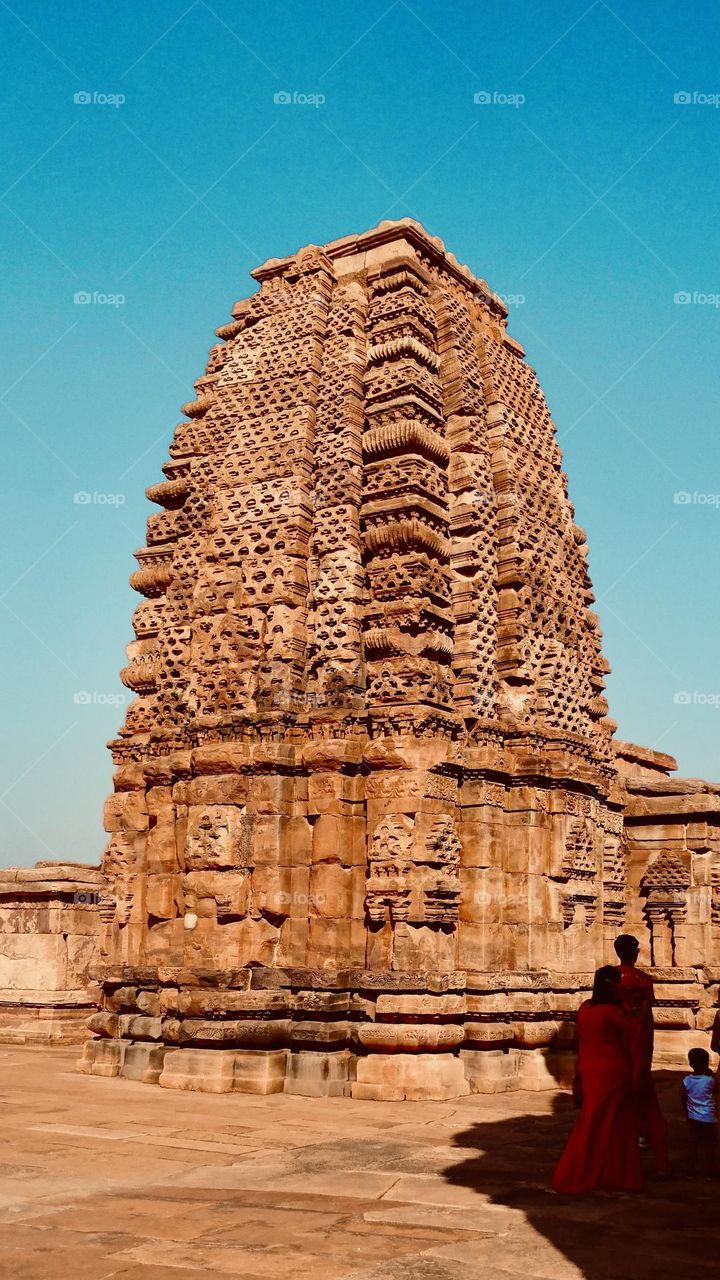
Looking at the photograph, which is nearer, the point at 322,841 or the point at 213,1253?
the point at 213,1253

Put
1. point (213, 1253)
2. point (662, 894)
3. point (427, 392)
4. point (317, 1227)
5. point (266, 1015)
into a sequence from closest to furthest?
point (213, 1253) → point (317, 1227) → point (266, 1015) → point (427, 392) → point (662, 894)

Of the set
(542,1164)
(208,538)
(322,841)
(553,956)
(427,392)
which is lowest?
(542,1164)

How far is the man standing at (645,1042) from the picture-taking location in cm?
787

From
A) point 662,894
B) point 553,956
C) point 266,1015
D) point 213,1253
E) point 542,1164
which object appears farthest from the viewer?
point 662,894

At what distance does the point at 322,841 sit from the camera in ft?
40.4

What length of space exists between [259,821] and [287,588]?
2721 millimetres

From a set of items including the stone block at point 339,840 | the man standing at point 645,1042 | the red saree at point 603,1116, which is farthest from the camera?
the stone block at point 339,840

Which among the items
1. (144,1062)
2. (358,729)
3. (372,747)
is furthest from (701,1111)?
(144,1062)

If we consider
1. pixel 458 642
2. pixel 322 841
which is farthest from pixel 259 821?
pixel 458 642

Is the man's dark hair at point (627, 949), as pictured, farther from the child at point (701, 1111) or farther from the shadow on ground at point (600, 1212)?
the shadow on ground at point (600, 1212)

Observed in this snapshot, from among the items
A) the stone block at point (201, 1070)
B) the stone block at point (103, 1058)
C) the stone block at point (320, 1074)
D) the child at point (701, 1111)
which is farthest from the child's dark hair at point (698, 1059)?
the stone block at point (103, 1058)

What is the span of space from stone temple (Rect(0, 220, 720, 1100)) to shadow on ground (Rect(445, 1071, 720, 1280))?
109 inches

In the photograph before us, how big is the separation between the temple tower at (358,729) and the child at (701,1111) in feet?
12.3

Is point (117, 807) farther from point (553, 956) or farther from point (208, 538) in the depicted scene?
point (553, 956)
